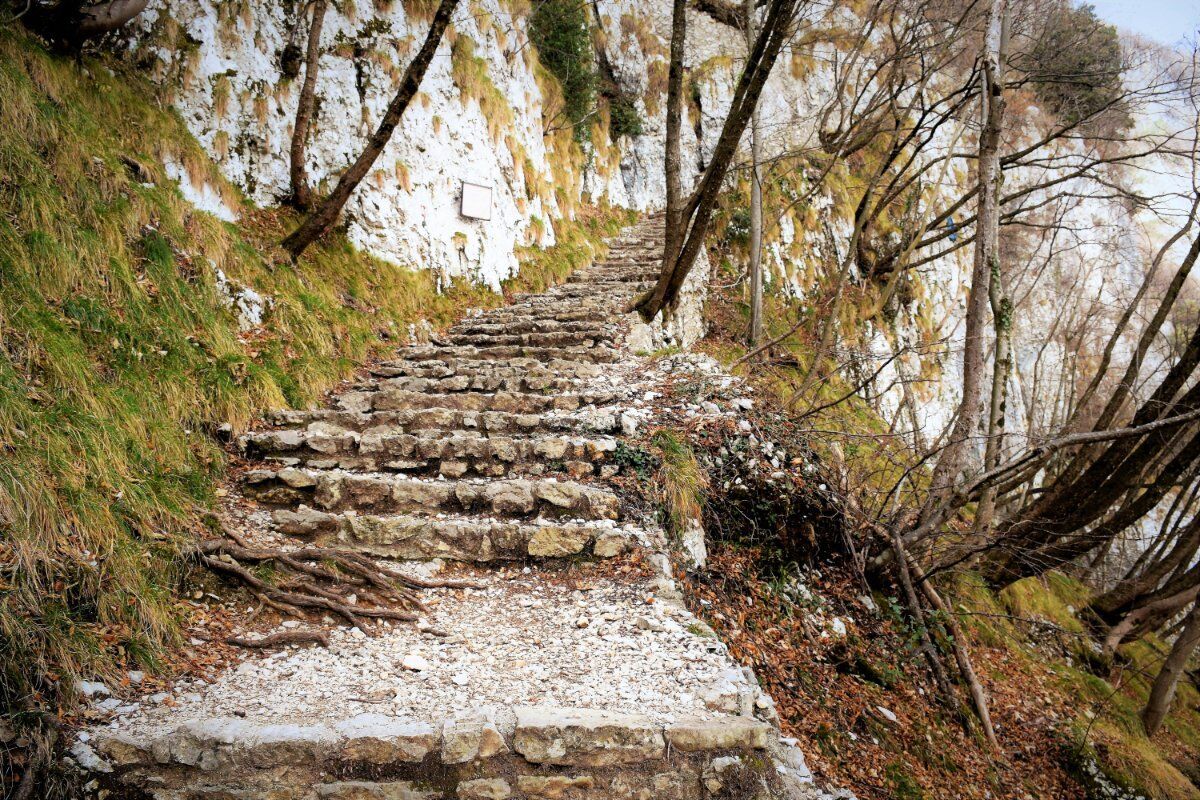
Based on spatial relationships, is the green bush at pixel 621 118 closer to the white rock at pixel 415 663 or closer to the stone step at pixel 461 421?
the stone step at pixel 461 421

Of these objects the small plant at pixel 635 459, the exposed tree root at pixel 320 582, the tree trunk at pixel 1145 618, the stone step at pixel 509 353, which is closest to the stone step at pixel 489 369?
the stone step at pixel 509 353

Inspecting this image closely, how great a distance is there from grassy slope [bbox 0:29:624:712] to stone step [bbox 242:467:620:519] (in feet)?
1.32

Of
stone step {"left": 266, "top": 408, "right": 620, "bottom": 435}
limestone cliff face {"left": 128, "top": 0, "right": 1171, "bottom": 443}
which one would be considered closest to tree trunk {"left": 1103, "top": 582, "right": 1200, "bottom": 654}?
limestone cliff face {"left": 128, "top": 0, "right": 1171, "bottom": 443}

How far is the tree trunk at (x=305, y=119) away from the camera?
255 inches

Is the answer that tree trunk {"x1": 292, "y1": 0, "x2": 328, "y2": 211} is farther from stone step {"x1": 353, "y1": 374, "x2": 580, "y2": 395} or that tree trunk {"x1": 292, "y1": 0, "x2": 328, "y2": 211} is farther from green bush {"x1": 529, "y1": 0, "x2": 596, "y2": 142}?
green bush {"x1": 529, "y1": 0, "x2": 596, "y2": 142}

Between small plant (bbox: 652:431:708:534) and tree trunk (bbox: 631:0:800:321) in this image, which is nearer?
small plant (bbox: 652:431:708:534)

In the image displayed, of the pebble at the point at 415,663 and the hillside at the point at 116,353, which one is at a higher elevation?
the hillside at the point at 116,353

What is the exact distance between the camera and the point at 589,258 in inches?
522

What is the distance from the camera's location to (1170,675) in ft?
22.1

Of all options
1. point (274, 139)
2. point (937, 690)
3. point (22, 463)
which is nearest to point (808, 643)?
point (937, 690)

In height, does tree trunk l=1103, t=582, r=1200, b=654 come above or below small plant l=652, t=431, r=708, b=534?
below

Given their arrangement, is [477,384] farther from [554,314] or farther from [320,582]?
[320,582]

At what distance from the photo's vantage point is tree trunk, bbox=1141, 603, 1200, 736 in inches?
262

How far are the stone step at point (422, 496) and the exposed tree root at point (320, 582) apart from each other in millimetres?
581
